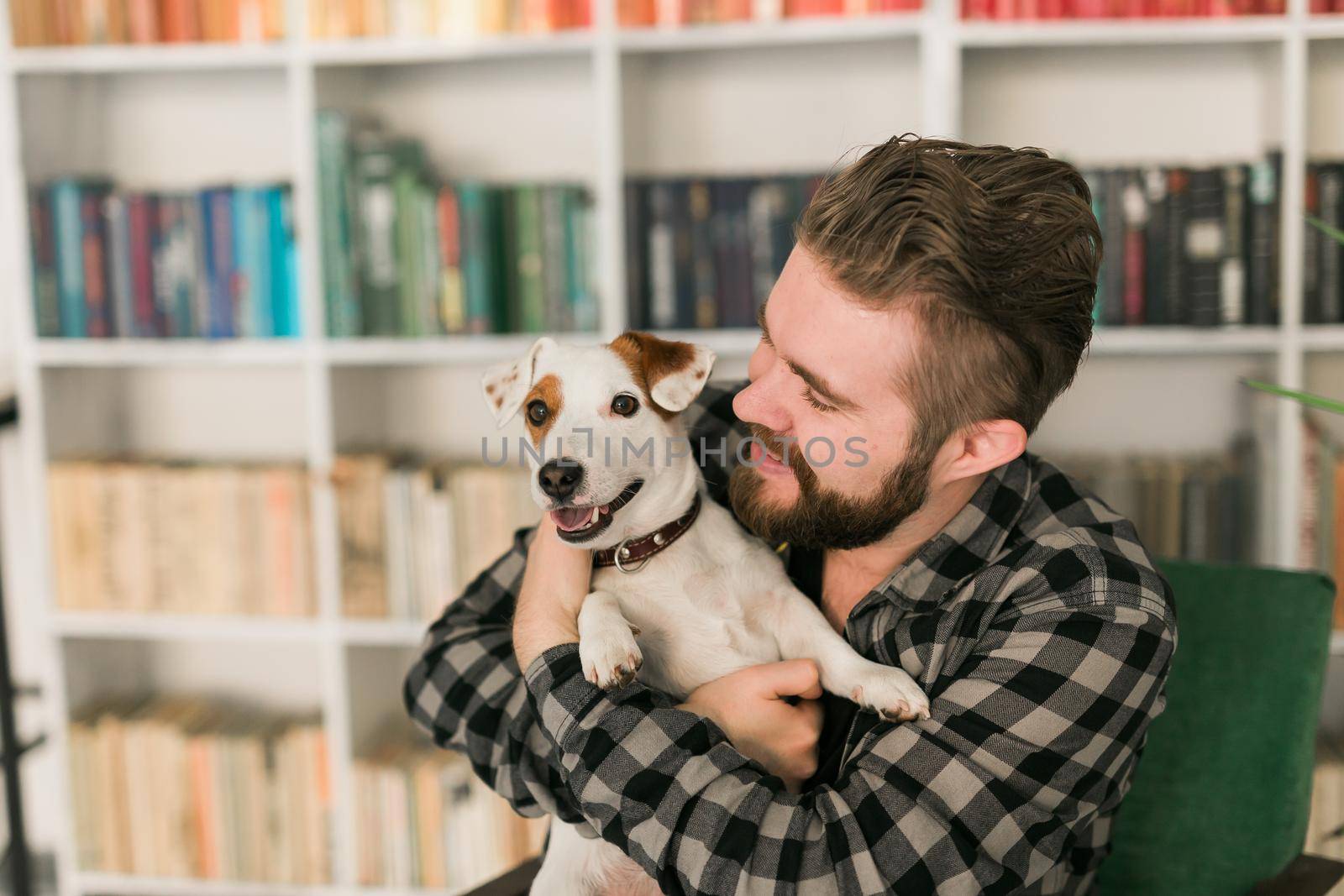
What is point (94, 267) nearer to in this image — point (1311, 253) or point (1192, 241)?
point (1192, 241)

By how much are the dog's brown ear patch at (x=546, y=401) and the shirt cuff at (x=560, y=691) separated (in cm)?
24

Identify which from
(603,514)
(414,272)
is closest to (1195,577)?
(603,514)

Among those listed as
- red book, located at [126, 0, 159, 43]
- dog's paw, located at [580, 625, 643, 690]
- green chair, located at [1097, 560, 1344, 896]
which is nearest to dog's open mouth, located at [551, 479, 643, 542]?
dog's paw, located at [580, 625, 643, 690]

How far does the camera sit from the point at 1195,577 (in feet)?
4.15

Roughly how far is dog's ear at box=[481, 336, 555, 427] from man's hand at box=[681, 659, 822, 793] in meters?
0.40

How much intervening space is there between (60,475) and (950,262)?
1.91 meters

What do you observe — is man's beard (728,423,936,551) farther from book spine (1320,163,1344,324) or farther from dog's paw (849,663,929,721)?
book spine (1320,163,1344,324)

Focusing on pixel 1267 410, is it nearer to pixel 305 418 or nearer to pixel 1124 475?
pixel 1124 475

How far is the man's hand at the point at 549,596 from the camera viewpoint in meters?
1.10

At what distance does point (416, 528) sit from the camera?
2176 mm

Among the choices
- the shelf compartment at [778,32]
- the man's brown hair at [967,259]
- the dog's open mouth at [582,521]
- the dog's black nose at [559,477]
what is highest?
the shelf compartment at [778,32]

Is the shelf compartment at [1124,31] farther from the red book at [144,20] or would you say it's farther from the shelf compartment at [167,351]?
the red book at [144,20]

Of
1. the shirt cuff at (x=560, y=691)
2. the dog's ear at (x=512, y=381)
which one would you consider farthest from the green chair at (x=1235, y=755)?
the dog's ear at (x=512, y=381)

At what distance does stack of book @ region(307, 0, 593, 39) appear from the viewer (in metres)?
2.01
